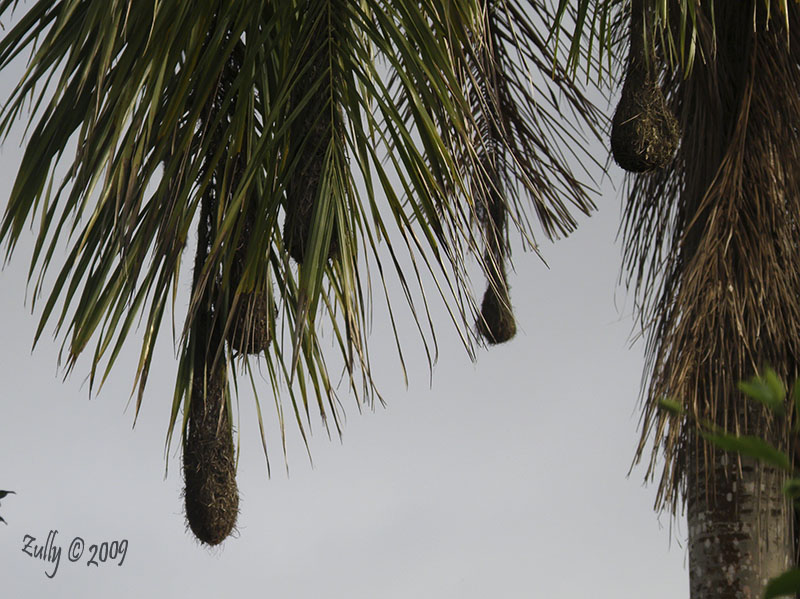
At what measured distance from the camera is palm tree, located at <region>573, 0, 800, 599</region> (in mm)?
3568

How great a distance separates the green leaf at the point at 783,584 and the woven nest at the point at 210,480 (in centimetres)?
246

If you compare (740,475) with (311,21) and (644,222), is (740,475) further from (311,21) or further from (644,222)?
(311,21)

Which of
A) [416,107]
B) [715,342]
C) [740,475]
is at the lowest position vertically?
[740,475]

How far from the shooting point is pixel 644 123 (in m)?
3.06

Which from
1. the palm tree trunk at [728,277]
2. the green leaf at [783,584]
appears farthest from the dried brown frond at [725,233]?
the green leaf at [783,584]

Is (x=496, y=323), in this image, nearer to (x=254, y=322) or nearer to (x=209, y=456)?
(x=254, y=322)

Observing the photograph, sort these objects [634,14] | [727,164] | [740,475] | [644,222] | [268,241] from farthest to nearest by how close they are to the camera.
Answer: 1. [644,222]
2. [727,164]
3. [740,475]
4. [634,14]
5. [268,241]

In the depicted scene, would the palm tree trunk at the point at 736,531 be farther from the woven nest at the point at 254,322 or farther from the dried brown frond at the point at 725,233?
the woven nest at the point at 254,322

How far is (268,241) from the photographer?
9.70 feet

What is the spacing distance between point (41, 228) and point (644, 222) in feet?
8.07

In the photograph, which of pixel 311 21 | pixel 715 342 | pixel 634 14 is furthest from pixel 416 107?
pixel 715 342

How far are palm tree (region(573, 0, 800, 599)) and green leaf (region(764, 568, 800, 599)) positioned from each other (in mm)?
2588

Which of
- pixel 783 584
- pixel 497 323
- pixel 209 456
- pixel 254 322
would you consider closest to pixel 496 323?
pixel 497 323

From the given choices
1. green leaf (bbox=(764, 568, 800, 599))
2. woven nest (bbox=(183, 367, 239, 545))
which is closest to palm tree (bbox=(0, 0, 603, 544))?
woven nest (bbox=(183, 367, 239, 545))
